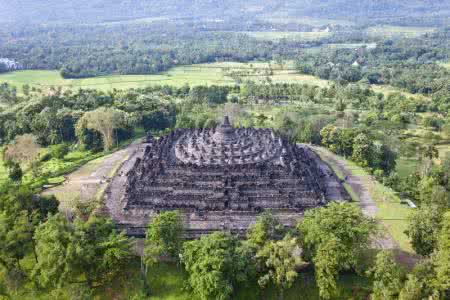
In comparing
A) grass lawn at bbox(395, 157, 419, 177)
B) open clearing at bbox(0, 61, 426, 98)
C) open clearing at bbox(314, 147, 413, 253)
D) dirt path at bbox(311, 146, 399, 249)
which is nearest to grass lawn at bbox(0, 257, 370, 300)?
dirt path at bbox(311, 146, 399, 249)

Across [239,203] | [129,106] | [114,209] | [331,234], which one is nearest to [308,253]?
[331,234]

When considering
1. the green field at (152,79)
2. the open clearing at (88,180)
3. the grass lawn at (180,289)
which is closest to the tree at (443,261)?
the grass lawn at (180,289)

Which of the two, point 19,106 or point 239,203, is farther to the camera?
point 19,106

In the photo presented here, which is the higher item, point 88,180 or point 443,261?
point 443,261

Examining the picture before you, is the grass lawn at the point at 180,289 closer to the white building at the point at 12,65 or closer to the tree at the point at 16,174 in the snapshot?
the tree at the point at 16,174

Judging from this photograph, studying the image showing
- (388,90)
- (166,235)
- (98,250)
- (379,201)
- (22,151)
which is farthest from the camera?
(388,90)

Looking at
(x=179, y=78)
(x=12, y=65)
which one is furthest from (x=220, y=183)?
(x=12, y=65)

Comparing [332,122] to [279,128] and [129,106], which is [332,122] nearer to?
[279,128]

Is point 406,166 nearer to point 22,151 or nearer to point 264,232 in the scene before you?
point 264,232
